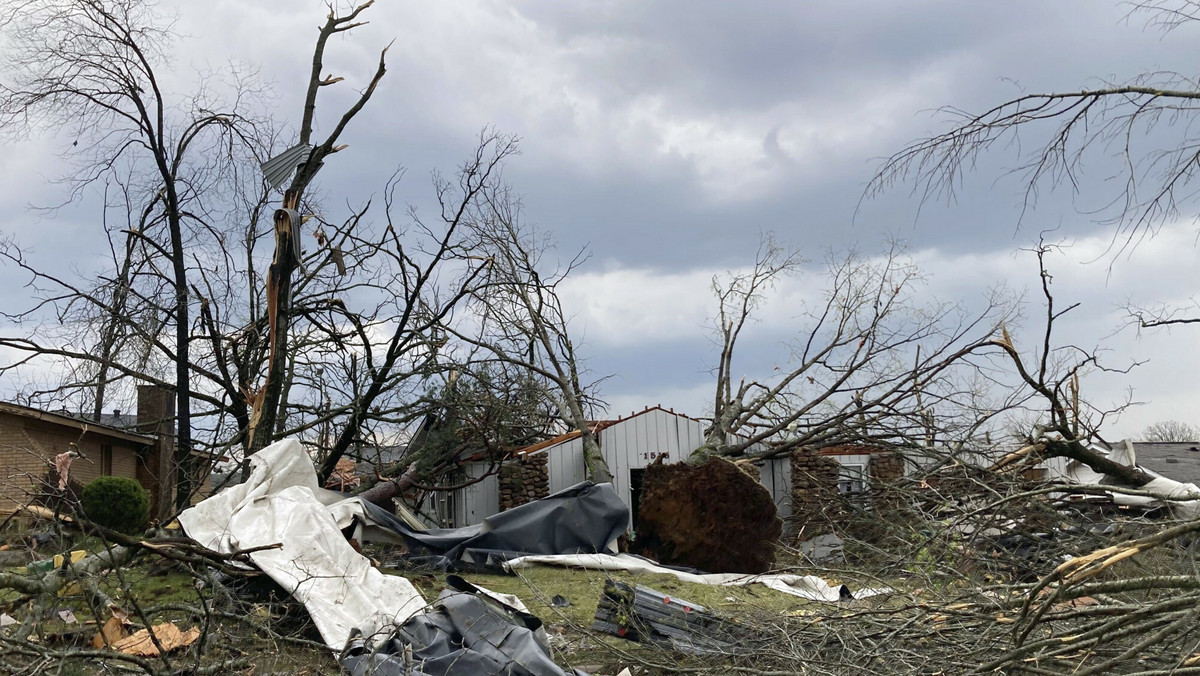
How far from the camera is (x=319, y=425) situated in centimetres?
1282

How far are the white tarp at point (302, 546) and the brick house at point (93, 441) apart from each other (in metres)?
4.52

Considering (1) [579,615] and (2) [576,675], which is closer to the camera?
(2) [576,675]

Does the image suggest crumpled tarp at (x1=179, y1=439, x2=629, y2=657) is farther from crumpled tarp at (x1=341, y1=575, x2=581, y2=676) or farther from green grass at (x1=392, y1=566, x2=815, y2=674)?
green grass at (x1=392, y1=566, x2=815, y2=674)

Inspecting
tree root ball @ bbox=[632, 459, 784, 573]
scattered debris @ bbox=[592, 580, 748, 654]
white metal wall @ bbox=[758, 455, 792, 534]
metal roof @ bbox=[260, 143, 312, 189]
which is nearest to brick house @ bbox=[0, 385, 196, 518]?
metal roof @ bbox=[260, 143, 312, 189]

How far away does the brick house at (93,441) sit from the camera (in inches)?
595

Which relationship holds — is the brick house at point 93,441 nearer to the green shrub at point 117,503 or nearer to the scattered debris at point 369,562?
the green shrub at point 117,503

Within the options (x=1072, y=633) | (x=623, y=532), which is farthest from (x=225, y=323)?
(x=1072, y=633)

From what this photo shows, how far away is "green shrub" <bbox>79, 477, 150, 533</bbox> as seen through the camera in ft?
42.3

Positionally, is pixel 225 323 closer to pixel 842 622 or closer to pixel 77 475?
pixel 77 475

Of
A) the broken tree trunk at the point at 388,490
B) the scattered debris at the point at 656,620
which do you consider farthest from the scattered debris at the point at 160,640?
the broken tree trunk at the point at 388,490

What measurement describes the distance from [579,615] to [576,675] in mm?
2234

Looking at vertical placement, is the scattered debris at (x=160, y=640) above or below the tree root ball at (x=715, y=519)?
below

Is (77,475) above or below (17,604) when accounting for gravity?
above

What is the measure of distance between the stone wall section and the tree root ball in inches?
95.3
